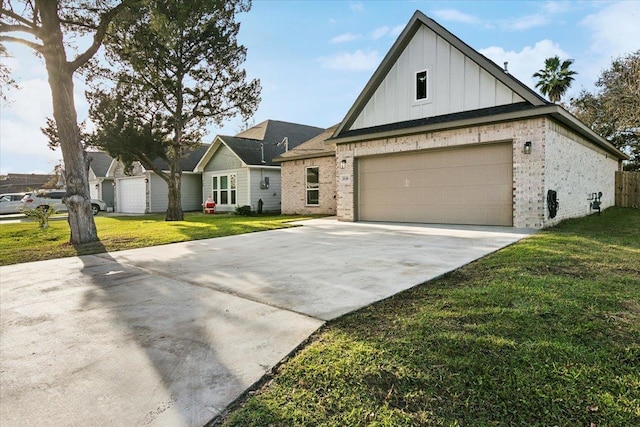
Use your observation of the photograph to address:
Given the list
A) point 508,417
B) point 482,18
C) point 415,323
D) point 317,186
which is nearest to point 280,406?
point 508,417

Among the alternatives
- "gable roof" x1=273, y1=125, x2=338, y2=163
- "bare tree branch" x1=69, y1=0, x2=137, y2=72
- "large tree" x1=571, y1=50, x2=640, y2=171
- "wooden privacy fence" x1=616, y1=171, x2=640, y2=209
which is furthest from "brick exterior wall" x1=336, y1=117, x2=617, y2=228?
"large tree" x1=571, y1=50, x2=640, y2=171

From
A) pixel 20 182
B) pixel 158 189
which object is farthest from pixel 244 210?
pixel 20 182

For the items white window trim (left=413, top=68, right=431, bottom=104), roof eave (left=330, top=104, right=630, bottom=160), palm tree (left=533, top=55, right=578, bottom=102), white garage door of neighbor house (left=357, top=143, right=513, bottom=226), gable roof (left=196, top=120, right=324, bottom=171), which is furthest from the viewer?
palm tree (left=533, top=55, right=578, bottom=102)

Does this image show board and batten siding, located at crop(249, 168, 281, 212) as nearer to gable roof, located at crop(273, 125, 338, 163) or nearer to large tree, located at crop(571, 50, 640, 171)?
gable roof, located at crop(273, 125, 338, 163)

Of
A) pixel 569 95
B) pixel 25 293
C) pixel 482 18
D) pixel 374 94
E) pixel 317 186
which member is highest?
pixel 569 95

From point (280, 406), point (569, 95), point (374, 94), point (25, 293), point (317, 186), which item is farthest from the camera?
point (569, 95)

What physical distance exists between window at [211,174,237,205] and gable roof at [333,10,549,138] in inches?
366

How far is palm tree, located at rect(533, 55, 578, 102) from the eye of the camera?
24734 millimetres

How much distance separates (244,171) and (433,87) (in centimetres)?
1176

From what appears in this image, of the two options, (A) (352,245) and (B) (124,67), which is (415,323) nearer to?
(A) (352,245)

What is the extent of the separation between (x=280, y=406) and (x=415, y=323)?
143cm

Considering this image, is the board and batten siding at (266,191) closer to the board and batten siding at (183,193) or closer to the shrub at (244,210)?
the shrub at (244,210)

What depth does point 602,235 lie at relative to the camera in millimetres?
7812

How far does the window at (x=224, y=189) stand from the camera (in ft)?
69.3
